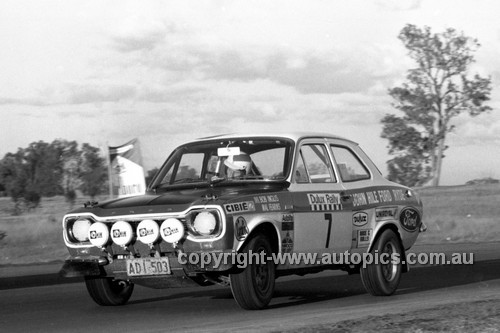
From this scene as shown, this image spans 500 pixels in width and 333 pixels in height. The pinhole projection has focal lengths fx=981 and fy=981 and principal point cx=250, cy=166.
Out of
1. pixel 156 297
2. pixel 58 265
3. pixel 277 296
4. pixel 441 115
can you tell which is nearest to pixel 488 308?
pixel 277 296

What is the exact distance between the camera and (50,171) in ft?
193

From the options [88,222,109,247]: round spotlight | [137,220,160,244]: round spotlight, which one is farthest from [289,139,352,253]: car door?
[88,222,109,247]: round spotlight

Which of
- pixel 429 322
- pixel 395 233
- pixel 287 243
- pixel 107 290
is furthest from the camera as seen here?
pixel 395 233

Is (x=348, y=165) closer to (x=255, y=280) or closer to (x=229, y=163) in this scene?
(x=229, y=163)

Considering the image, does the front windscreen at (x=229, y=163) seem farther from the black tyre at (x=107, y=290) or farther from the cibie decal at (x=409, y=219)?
the cibie decal at (x=409, y=219)

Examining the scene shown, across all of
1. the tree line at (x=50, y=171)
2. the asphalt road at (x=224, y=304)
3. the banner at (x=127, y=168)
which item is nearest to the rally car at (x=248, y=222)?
the asphalt road at (x=224, y=304)

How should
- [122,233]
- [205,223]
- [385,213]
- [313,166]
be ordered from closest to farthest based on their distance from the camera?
1. [205,223]
2. [122,233]
3. [313,166]
4. [385,213]

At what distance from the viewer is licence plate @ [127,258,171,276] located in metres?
9.02

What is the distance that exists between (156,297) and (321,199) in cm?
243

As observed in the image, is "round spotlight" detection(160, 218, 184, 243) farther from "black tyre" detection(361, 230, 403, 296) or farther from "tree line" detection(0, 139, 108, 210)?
"tree line" detection(0, 139, 108, 210)

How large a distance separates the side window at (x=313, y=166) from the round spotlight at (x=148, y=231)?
1.82 metres

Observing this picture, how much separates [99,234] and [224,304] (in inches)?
67.6

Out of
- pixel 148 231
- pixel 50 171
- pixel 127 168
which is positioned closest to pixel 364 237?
pixel 148 231

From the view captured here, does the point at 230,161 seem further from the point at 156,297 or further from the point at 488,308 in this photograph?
the point at 488,308
